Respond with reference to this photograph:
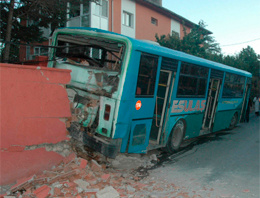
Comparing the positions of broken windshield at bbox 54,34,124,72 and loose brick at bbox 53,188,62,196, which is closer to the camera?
loose brick at bbox 53,188,62,196

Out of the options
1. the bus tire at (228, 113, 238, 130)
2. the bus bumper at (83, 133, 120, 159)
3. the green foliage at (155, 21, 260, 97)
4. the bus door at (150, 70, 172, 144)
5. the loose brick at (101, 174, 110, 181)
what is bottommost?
the bus tire at (228, 113, 238, 130)

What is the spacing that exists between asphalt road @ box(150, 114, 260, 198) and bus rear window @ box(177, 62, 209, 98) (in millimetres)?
1747

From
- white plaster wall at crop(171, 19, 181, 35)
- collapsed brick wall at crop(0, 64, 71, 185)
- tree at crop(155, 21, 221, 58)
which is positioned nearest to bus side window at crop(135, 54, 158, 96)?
collapsed brick wall at crop(0, 64, 71, 185)

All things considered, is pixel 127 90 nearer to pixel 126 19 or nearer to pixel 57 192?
pixel 57 192

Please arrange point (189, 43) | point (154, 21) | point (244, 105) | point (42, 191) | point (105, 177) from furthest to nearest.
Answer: point (154, 21)
point (189, 43)
point (244, 105)
point (105, 177)
point (42, 191)

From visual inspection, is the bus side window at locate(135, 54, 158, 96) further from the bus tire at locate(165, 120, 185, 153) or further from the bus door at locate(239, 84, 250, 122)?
the bus door at locate(239, 84, 250, 122)

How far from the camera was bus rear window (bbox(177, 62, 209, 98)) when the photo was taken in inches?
261

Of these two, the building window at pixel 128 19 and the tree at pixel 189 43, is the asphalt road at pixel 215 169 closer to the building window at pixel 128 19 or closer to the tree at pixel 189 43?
the tree at pixel 189 43

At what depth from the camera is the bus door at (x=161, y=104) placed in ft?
20.6

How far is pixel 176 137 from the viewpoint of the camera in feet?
23.5

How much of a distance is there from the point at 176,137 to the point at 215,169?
1643mm

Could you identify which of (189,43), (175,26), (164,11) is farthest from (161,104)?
(175,26)

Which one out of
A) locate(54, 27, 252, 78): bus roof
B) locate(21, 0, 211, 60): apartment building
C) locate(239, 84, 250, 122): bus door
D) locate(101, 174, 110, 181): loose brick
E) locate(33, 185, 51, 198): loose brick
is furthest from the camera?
locate(21, 0, 211, 60): apartment building

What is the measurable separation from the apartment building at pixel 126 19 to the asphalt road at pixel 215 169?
1096 cm
